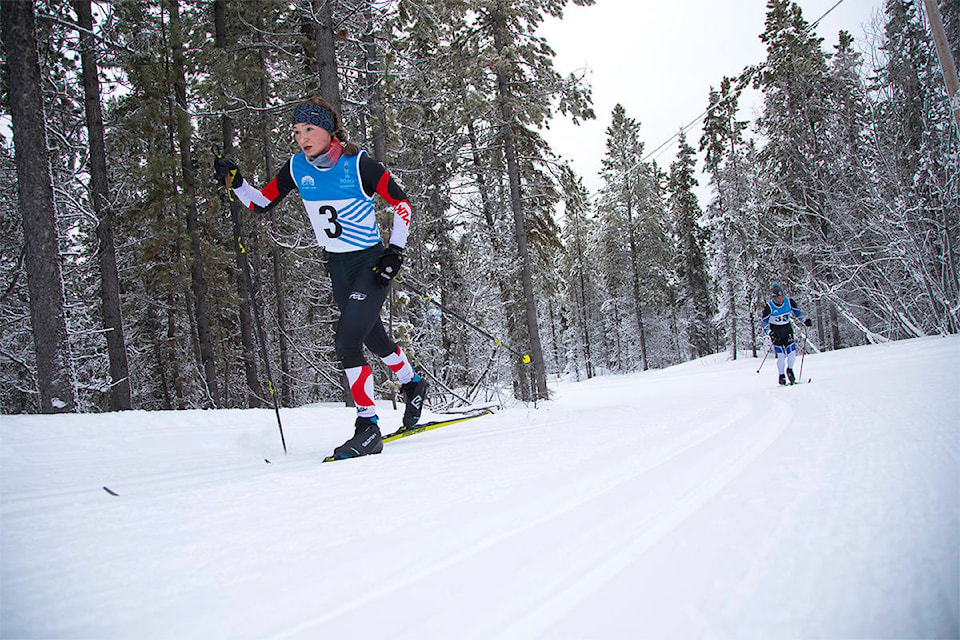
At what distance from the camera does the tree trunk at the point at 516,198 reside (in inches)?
566

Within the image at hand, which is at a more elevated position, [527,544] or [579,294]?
[579,294]

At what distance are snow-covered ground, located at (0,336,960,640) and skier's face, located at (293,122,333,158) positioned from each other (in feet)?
7.88

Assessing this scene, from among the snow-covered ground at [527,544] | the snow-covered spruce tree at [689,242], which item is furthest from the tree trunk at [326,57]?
the snow-covered spruce tree at [689,242]

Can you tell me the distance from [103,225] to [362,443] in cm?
1054

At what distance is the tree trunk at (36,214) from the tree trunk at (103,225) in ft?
16.4

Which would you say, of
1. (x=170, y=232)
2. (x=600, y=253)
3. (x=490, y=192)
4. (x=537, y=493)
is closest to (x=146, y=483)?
(x=537, y=493)

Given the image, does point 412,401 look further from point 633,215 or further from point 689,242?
point 689,242

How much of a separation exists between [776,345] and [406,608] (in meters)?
10.7

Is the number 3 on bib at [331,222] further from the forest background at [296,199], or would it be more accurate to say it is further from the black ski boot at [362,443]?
the black ski boot at [362,443]

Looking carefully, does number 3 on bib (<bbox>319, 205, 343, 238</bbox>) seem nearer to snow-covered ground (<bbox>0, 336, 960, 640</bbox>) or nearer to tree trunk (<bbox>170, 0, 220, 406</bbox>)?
snow-covered ground (<bbox>0, 336, 960, 640</bbox>)

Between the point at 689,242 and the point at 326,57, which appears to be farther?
the point at 689,242

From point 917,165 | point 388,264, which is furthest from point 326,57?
point 917,165

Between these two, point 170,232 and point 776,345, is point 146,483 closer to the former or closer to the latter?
point 776,345

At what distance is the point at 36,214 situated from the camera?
5.75 metres
